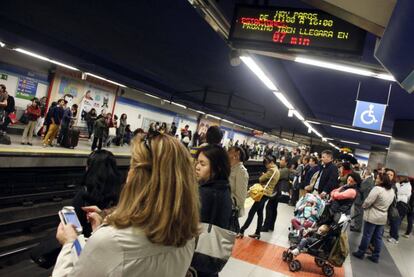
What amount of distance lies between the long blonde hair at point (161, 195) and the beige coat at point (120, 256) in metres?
0.03

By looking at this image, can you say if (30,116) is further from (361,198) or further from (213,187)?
(213,187)

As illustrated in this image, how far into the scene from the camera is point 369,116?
9.25 meters

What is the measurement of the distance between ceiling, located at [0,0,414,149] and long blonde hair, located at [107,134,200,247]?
183 inches

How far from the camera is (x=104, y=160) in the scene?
3.35 m

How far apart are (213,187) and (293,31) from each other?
2.47 meters

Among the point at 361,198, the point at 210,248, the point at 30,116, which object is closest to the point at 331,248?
the point at 210,248

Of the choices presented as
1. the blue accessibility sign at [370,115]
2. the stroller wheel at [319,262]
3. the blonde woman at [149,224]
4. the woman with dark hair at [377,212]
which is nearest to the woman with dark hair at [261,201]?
the stroller wheel at [319,262]

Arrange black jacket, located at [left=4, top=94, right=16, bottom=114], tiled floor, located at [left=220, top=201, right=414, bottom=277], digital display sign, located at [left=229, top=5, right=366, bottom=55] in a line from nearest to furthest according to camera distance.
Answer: digital display sign, located at [left=229, top=5, right=366, bottom=55] < tiled floor, located at [left=220, top=201, right=414, bottom=277] < black jacket, located at [left=4, top=94, right=16, bottom=114]

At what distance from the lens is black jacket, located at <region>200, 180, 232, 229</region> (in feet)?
8.31

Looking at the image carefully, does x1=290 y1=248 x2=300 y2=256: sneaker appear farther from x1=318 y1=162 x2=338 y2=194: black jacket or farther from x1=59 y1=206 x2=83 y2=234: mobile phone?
x1=59 y1=206 x2=83 y2=234: mobile phone

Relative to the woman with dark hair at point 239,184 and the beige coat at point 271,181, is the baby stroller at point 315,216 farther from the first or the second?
the woman with dark hair at point 239,184

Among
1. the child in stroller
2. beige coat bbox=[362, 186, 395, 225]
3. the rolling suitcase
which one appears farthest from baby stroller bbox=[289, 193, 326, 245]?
the rolling suitcase

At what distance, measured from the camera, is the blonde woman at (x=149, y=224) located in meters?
1.24

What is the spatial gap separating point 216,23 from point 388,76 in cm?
244
